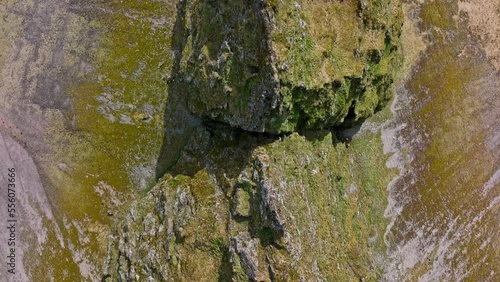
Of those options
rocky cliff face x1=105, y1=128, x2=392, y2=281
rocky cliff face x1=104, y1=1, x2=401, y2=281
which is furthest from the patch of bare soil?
rocky cliff face x1=105, y1=128, x2=392, y2=281

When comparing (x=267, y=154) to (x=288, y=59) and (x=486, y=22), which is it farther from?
(x=486, y=22)

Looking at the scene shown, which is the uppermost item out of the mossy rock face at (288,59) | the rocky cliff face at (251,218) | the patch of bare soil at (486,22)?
the patch of bare soil at (486,22)

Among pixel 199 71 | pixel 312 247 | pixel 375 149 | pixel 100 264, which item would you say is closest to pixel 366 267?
pixel 312 247

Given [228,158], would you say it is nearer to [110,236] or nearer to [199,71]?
[199,71]

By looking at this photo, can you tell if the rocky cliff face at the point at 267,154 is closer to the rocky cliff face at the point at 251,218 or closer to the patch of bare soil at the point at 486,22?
the rocky cliff face at the point at 251,218

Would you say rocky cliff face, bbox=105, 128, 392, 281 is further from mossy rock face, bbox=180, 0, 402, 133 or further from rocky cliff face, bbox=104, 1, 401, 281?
mossy rock face, bbox=180, 0, 402, 133

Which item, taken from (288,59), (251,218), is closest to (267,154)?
(251,218)

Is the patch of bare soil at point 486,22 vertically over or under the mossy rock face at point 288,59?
over

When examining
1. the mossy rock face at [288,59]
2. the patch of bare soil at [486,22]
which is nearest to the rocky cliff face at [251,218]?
the mossy rock face at [288,59]
